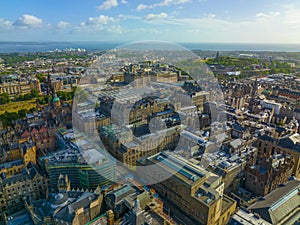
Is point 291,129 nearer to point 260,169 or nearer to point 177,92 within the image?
point 260,169

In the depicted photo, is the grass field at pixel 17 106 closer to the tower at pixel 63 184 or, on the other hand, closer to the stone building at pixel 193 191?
the tower at pixel 63 184

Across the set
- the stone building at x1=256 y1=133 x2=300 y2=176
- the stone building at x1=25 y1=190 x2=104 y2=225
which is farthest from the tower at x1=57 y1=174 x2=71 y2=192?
the stone building at x1=256 y1=133 x2=300 y2=176

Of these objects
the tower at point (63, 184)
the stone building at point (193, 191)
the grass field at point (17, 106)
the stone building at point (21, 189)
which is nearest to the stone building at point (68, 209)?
the tower at point (63, 184)

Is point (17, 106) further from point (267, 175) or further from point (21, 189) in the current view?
point (267, 175)

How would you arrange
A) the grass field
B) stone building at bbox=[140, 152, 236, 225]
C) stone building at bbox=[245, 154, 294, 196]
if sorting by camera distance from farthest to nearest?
the grass field < stone building at bbox=[245, 154, 294, 196] < stone building at bbox=[140, 152, 236, 225]

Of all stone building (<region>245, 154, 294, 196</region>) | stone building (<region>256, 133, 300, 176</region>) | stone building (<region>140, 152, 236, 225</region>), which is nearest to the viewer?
stone building (<region>140, 152, 236, 225</region>)

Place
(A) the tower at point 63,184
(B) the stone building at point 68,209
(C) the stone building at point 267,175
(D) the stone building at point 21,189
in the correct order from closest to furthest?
(B) the stone building at point 68,209 < (A) the tower at point 63,184 < (D) the stone building at point 21,189 < (C) the stone building at point 267,175

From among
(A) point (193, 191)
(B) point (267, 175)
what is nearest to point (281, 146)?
(B) point (267, 175)

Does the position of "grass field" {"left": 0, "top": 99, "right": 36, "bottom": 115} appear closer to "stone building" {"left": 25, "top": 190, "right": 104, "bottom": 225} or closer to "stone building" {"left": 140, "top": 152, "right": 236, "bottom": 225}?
"stone building" {"left": 25, "top": 190, "right": 104, "bottom": 225}

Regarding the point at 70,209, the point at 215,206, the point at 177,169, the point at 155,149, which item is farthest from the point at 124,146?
the point at 215,206

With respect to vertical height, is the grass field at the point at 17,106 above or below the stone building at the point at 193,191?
below

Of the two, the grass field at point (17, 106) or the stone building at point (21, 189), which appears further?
the grass field at point (17, 106)

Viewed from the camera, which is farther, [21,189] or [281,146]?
[281,146]
